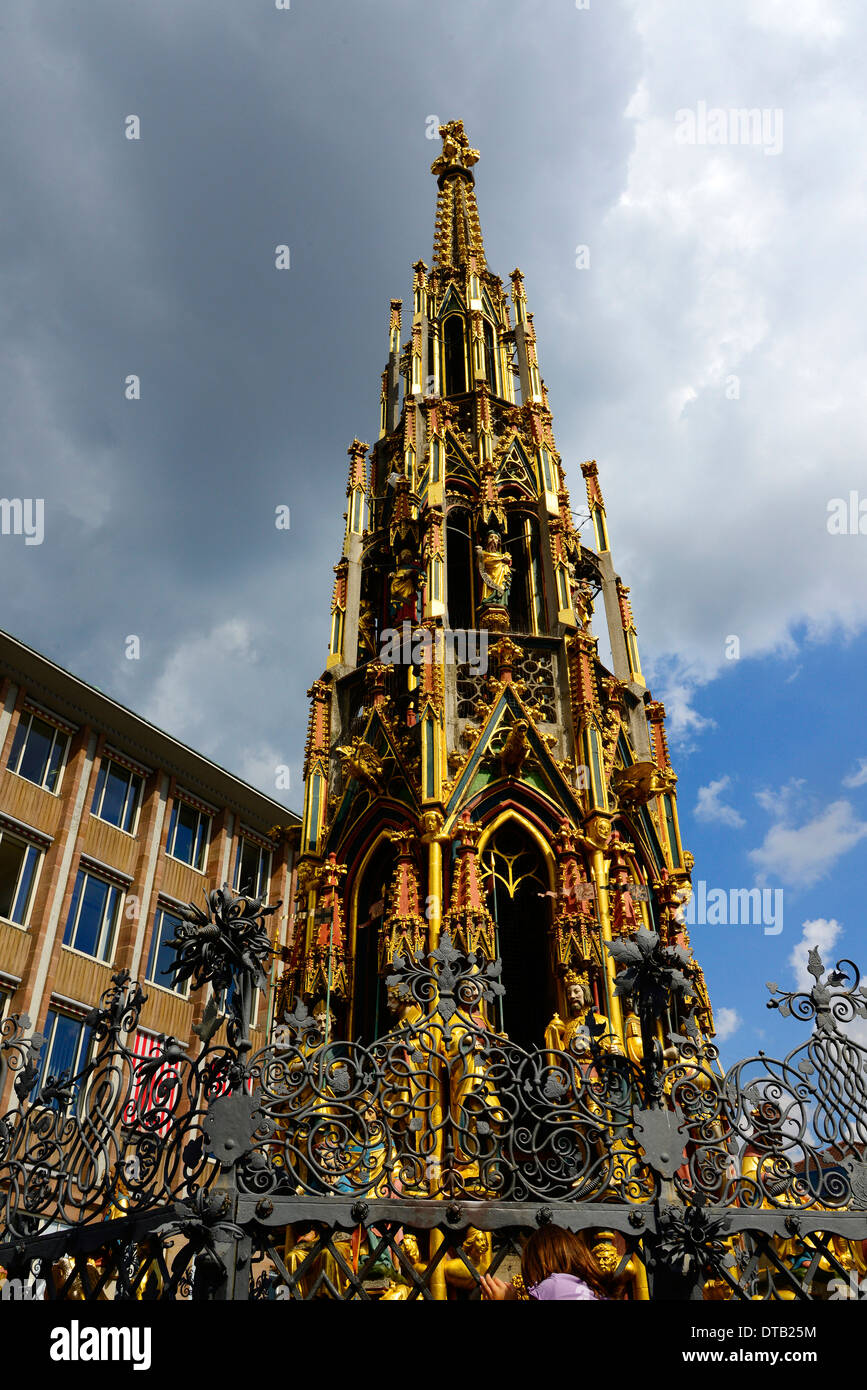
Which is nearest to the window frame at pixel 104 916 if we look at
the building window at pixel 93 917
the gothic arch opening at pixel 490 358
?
the building window at pixel 93 917

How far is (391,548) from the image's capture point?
2072 centimetres

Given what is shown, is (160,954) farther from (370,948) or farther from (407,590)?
(407,590)

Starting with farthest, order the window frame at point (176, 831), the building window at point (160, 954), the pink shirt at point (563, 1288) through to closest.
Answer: the window frame at point (176, 831), the building window at point (160, 954), the pink shirt at point (563, 1288)

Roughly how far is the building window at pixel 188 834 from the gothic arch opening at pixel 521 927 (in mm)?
15172

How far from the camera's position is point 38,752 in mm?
25109

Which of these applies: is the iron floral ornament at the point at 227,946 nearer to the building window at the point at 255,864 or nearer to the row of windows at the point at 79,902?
the row of windows at the point at 79,902

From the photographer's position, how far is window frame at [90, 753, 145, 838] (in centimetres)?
2606

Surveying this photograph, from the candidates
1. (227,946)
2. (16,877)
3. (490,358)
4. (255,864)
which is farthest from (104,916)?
(227,946)

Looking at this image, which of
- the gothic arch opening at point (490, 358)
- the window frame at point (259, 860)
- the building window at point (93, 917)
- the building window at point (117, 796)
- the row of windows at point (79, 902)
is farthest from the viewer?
the window frame at point (259, 860)

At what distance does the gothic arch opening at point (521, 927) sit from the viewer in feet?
46.5
